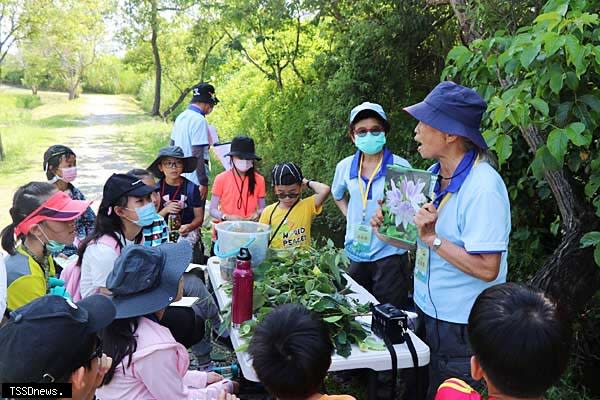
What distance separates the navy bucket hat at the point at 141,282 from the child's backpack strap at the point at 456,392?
125 centimetres

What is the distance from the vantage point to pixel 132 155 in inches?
599

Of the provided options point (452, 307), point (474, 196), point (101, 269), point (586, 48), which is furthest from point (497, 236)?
point (101, 269)

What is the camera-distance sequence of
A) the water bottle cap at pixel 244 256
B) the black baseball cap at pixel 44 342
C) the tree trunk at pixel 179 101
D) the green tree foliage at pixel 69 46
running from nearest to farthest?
the black baseball cap at pixel 44 342 < the water bottle cap at pixel 244 256 < the green tree foliage at pixel 69 46 < the tree trunk at pixel 179 101

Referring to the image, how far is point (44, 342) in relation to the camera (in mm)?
1631

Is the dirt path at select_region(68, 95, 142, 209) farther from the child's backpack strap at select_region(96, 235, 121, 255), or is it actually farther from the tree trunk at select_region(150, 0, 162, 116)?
the child's backpack strap at select_region(96, 235, 121, 255)

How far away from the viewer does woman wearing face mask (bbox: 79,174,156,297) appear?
2.96 metres

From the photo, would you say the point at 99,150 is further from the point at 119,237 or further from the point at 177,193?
the point at 119,237

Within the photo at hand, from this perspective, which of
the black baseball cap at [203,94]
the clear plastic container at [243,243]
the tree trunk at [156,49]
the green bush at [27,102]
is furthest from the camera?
the green bush at [27,102]

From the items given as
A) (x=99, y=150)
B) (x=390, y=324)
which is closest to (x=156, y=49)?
(x=99, y=150)

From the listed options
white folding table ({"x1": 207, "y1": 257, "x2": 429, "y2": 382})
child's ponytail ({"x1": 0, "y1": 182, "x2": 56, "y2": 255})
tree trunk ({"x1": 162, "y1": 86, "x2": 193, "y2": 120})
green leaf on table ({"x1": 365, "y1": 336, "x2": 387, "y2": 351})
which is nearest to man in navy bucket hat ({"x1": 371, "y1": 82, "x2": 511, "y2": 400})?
white folding table ({"x1": 207, "y1": 257, "x2": 429, "y2": 382})

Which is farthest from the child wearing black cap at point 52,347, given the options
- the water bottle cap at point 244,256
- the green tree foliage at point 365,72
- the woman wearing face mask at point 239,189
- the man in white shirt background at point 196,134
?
the green tree foliage at point 365,72

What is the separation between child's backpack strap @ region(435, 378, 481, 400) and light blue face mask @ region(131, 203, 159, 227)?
7.12 ft

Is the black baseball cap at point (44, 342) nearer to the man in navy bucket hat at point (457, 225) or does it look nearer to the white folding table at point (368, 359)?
the white folding table at point (368, 359)

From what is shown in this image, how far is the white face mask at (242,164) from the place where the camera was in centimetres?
450
